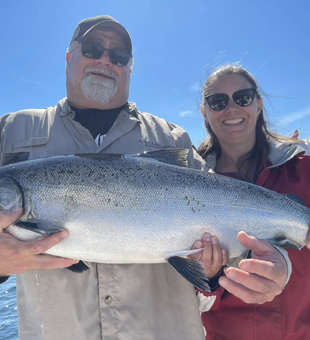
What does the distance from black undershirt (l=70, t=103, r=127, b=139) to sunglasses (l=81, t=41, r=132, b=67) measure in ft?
2.15

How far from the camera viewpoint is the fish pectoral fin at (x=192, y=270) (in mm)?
2648

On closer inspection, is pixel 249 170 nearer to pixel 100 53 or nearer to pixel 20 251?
pixel 100 53

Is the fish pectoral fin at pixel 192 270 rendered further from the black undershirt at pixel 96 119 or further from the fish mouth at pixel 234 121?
the fish mouth at pixel 234 121

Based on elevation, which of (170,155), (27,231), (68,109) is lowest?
(27,231)

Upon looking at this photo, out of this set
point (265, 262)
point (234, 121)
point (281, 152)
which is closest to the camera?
point (265, 262)

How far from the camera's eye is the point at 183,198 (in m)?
2.82

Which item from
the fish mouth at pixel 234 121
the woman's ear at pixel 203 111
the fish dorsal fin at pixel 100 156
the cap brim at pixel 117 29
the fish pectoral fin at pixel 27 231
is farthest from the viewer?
the woman's ear at pixel 203 111

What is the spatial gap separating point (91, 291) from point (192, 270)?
968 mm

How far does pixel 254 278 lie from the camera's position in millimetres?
2408

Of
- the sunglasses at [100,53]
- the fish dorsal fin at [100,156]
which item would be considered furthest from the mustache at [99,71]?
the fish dorsal fin at [100,156]

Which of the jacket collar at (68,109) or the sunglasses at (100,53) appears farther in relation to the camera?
the sunglasses at (100,53)

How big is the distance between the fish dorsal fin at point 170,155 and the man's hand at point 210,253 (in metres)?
0.81

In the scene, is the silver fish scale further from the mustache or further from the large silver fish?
the mustache

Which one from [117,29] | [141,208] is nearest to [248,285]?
[141,208]
